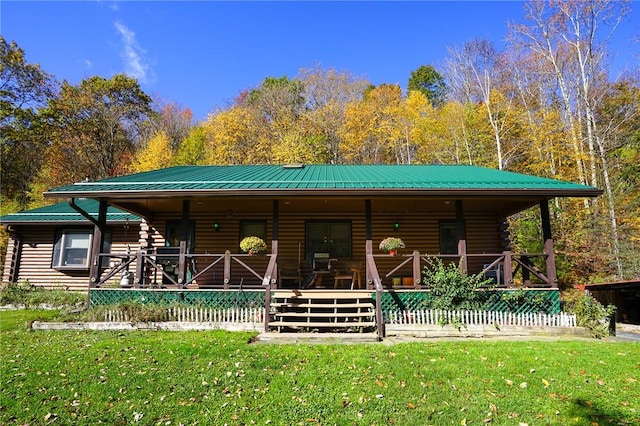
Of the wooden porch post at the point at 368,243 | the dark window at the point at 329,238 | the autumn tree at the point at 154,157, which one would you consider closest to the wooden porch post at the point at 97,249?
the dark window at the point at 329,238

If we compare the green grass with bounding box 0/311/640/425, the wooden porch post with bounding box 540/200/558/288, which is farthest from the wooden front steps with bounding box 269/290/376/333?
the wooden porch post with bounding box 540/200/558/288

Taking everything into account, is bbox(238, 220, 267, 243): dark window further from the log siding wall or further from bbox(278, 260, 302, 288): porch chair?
bbox(278, 260, 302, 288): porch chair

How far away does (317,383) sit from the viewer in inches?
187

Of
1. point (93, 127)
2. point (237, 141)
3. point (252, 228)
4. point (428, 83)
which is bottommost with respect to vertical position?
point (252, 228)

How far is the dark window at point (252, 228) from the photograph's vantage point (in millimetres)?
Answer: 12620

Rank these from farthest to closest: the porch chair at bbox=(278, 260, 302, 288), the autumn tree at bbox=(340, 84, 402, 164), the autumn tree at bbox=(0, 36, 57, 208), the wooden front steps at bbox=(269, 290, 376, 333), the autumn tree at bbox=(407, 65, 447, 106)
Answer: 1. the autumn tree at bbox=(407, 65, 447, 106)
2. the autumn tree at bbox=(340, 84, 402, 164)
3. the autumn tree at bbox=(0, 36, 57, 208)
4. the porch chair at bbox=(278, 260, 302, 288)
5. the wooden front steps at bbox=(269, 290, 376, 333)

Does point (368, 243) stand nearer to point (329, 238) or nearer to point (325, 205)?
point (325, 205)

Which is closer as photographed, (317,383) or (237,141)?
(317,383)

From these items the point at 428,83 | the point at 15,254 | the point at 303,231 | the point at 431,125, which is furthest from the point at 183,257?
the point at 428,83

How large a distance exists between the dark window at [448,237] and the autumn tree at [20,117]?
90.8 feet

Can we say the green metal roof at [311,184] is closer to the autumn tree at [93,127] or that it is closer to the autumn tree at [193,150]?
the autumn tree at [193,150]

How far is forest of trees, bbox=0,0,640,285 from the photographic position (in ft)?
56.5

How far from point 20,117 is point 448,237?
29536 millimetres

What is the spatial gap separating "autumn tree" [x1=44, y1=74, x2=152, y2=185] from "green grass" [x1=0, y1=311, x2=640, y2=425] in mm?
25773
